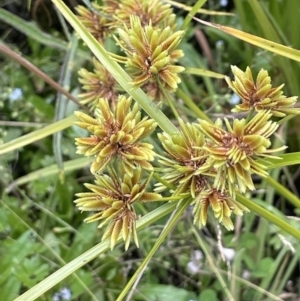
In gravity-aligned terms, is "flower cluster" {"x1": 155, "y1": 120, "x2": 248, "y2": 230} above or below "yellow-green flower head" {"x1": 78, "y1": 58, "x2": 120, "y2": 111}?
below

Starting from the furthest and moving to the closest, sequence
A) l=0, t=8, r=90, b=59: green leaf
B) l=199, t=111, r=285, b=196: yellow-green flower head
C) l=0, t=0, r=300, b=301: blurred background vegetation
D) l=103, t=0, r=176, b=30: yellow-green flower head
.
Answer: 1. l=0, t=8, r=90, b=59: green leaf
2. l=0, t=0, r=300, b=301: blurred background vegetation
3. l=103, t=0, r=176, b=30: yellow-green flower head
4. l=199, t=111, r=285, b=196: yellow-green flower head

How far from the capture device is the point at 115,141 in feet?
1.83

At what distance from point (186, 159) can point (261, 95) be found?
4.3 inches

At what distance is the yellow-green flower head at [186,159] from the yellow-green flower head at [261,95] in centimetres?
6

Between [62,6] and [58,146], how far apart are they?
0.97 ft

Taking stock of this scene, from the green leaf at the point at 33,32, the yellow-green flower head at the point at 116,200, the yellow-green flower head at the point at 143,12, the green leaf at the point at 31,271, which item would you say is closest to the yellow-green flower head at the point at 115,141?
the yellow-green flower head at the point at 116,200

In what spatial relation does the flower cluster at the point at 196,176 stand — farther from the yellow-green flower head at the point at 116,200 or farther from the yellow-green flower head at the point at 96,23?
the yellow-green flower head at the point at 96,23

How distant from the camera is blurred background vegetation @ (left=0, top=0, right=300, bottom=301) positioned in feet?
3.08

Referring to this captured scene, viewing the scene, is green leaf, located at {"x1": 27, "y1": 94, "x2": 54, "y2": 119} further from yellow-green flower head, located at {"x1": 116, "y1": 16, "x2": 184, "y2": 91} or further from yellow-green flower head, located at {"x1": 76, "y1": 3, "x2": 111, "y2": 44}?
yellow-green flower head, located at {"x1": 116, "y1": 16, "x2": 184, "y2": 91}

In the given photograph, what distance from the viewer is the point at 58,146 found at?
939mm

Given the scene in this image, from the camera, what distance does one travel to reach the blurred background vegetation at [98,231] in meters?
0.94

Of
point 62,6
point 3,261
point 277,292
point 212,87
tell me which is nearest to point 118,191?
point 62,6

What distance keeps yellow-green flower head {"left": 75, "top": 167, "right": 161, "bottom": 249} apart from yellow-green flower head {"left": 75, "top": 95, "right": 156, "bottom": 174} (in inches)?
0.7


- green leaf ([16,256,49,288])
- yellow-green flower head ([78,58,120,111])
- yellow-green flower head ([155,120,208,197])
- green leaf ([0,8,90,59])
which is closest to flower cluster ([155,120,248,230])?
yellow-green flower head ([155,120,208,197])
